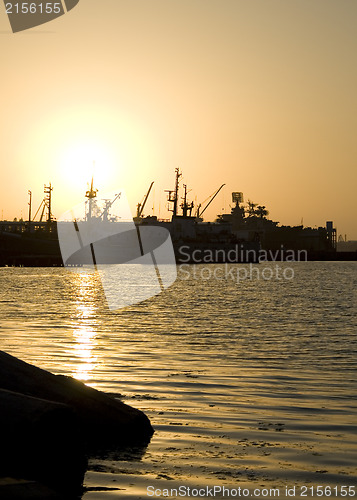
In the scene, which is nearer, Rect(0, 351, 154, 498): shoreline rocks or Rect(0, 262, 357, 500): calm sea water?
Rect(0, 351, 154, 498): shoreline rocks

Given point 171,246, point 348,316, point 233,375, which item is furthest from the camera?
point 171,246

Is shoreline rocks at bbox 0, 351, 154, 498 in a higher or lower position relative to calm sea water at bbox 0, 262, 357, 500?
higher

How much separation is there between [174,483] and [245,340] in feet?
51.3

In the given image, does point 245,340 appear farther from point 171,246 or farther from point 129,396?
point 171,246

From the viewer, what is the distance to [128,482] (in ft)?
28.3

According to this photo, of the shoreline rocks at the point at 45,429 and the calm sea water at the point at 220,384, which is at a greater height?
the shoreline rocks at the point at 45,429

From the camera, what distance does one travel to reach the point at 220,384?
1531cm

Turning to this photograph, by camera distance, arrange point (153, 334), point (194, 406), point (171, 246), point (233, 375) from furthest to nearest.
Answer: point (171, 246)
point (153, 334)
point (233, 375)
point (194, 406)

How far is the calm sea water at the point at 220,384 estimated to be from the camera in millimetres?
9273

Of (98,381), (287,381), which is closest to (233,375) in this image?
(287,381)

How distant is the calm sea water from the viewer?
365 inches

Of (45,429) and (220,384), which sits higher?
(45,429)

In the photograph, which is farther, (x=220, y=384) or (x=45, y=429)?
(x=220, y=384)

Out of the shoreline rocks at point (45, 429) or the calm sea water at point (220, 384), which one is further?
the calm sea water at point (220, 384)
